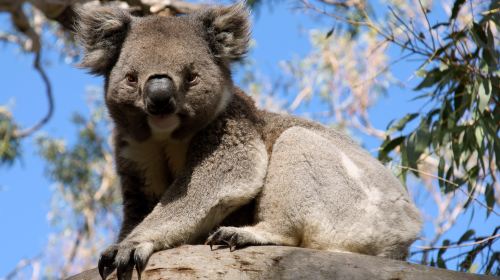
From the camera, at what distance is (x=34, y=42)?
994 cm

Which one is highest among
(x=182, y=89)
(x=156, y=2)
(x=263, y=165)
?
(x=156, y=2)

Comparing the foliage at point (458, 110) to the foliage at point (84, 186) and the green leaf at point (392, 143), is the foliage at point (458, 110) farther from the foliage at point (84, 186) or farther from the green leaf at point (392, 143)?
the foliage at point (84, 186)

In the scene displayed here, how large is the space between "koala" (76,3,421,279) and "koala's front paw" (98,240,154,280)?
0.03ft

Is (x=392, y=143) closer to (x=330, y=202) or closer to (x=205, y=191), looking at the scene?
(x=330, y=202)

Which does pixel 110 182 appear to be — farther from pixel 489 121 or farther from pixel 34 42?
pixel 489 121

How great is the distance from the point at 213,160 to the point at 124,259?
0.90 m

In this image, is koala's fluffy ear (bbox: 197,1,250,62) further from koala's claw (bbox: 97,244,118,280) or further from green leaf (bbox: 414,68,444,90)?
green leaf (bbox: 414,68,444,90)

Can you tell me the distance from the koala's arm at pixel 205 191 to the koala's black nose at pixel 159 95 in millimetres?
426

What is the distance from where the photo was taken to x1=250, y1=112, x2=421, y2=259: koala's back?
4.12 m

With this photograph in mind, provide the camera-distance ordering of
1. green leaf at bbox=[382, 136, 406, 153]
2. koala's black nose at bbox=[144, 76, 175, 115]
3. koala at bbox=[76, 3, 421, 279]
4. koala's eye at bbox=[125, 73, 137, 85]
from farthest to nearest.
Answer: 1. green leaf at bbox=[382, 136, 406, 153]
2. koala's eye at bbox=[125, 73, 137, 85]
3. koala at bbox=[76, 3, 421, 279]
4. koala's black nose at bbox=[144, 76, 175, 115]

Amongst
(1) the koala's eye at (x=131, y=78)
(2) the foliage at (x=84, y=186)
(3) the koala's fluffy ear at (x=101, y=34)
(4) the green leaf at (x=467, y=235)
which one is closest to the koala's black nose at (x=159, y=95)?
(1) the koala's eye at (x=131, y=78)

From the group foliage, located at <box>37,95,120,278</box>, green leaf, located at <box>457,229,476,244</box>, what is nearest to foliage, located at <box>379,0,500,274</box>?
green leaf, located at <box>457,229,476,244</box>

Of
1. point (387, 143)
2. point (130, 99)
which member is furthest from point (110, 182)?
Answer: point (130, 99)

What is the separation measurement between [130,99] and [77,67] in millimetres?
637
